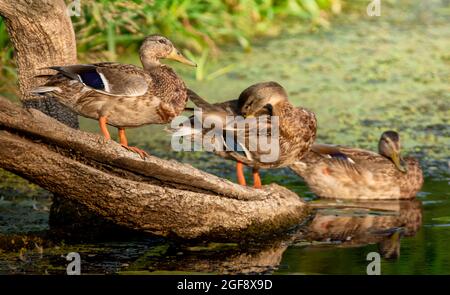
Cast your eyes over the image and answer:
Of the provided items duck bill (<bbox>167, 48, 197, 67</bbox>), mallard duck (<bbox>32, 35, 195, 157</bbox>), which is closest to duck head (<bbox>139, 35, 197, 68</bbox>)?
duck bill (<bbox>167, 48, 197, 67</bbox>)

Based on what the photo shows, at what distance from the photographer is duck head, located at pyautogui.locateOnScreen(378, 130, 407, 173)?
8.44 m

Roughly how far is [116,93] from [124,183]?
0.51 m

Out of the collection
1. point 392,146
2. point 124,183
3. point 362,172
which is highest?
point 392,146

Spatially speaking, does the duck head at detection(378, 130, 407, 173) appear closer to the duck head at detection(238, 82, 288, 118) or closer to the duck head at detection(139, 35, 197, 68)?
the duck head at detection(238, 82, 288, 118)

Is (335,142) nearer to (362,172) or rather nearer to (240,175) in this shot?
(362,172)

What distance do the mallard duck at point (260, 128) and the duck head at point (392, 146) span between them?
110 centimetres

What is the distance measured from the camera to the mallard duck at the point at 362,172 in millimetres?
8273

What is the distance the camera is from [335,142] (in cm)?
916

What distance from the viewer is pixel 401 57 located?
36.3ft

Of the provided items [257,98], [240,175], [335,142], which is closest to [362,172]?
[335,142]

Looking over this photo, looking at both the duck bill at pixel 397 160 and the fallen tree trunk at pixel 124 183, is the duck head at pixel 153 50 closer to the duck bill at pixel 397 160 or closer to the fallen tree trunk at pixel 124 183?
the fallen tree trunk at pixel 124 183

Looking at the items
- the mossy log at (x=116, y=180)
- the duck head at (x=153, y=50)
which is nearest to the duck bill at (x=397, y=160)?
the mossy log at (x=116, y=180)
